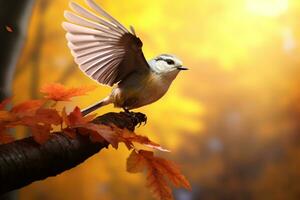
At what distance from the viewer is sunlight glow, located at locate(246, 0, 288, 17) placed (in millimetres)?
1631

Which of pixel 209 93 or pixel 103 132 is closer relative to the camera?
pixel 103 132

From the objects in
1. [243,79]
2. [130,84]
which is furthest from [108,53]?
[243,79]

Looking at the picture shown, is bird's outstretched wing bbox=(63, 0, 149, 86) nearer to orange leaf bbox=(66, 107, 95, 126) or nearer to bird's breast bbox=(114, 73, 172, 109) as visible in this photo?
Result: bird's breast bbox=(114, 73, 172, 109)

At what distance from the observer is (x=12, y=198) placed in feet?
2.73

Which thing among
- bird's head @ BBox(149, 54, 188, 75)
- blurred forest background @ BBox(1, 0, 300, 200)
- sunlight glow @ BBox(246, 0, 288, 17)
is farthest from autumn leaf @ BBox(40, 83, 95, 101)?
sunlight glow @ BBox(246, 0, 288, 17)

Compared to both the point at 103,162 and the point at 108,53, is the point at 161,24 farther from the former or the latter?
the point at 108,53

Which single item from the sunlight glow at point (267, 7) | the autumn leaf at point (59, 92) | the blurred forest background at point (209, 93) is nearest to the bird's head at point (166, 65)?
the autumn leaf at point (59, 92)

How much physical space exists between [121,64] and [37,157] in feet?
1.27

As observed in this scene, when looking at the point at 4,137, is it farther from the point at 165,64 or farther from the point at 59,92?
the point at 165,64

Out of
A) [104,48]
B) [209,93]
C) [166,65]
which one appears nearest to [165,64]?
[166,65]

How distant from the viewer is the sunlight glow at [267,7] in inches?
64.2

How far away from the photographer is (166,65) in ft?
2.51

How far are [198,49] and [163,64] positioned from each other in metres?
0.86

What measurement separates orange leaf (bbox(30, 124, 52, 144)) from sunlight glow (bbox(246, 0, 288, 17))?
137 cm
